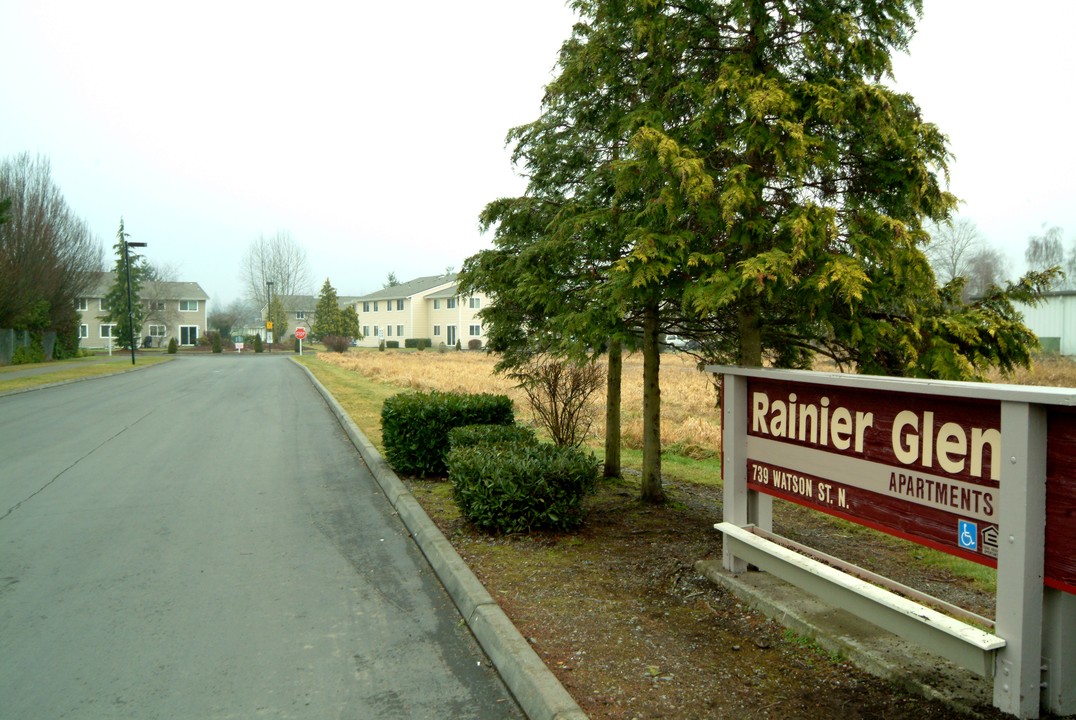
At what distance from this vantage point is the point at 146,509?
8555 mm

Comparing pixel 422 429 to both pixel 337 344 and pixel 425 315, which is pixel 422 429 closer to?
pixel 337 344

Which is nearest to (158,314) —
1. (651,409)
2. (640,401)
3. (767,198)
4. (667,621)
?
(640,401)

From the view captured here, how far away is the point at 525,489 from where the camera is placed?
6.84m

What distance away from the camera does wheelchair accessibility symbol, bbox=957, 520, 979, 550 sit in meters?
3.54

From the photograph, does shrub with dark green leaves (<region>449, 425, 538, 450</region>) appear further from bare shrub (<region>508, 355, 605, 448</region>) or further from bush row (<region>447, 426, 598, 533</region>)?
bare shrub (<region>508, 355, 605, 448</region>)

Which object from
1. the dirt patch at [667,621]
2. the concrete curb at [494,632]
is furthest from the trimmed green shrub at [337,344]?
the dirt patch at [667,621]

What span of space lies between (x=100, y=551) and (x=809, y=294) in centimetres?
616

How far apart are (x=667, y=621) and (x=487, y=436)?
4057 millimetres

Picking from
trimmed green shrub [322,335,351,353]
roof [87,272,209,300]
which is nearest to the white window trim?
roof [87,272,209,300]

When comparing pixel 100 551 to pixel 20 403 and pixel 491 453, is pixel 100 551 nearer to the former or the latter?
pixel 491 453

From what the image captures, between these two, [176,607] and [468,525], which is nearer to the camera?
[176,607]

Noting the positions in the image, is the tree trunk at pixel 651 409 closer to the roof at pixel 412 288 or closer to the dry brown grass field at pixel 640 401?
the dry brown grass field at pixel 640 401

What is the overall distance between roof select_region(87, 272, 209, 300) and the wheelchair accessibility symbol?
91871 mm

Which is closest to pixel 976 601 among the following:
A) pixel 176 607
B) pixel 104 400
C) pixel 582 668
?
pixel 582 668
